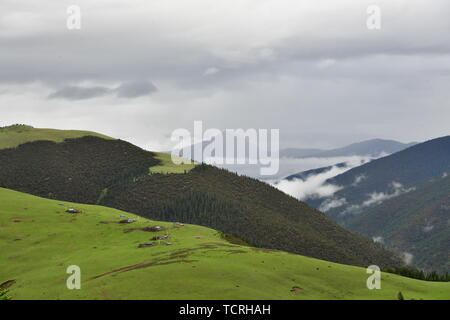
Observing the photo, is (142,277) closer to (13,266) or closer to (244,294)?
(244,294)

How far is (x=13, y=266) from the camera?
4956 inches

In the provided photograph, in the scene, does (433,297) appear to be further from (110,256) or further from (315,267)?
(110,256)

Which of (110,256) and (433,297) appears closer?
(433,297)

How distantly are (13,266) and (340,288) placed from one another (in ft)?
268

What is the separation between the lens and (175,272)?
3580 inches

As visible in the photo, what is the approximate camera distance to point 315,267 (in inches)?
4087

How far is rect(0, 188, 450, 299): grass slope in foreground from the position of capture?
83688mm

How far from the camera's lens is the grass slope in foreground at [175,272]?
275 feet
